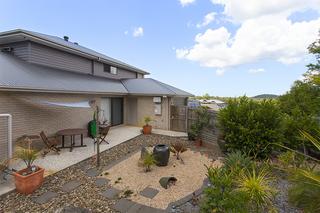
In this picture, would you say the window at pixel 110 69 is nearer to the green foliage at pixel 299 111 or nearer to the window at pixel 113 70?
the window at pixel 113 70

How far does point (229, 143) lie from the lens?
759 centimetres

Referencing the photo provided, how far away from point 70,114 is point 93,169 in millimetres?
4757

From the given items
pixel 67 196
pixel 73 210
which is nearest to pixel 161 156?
pixel 67 196

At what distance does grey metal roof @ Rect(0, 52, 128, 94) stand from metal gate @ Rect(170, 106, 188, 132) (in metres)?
5.16

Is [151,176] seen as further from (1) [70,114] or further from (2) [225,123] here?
(1) [70,114]

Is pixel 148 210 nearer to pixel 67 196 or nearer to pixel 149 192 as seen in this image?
pixel 149 192

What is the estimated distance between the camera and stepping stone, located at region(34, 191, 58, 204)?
15.6 ft

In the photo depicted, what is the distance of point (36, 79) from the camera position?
27.7 ft

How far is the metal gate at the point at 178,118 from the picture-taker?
13328mm

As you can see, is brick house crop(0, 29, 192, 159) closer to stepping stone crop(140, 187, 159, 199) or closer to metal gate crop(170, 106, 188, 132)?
metal gate crop(170, 106, 188, 132)

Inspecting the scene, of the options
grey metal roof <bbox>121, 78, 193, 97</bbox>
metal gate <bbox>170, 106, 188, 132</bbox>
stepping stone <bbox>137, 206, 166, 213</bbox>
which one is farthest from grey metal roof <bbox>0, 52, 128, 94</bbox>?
stepping stone <bbox>137, 206, 166, 213</bbox>

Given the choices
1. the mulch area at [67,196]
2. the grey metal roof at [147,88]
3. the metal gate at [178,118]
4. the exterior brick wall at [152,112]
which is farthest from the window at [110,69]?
the mulch area at [67,196]

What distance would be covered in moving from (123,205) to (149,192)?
33.2 inches

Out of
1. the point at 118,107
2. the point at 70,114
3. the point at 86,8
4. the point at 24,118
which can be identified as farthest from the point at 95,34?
the point at 24,118
